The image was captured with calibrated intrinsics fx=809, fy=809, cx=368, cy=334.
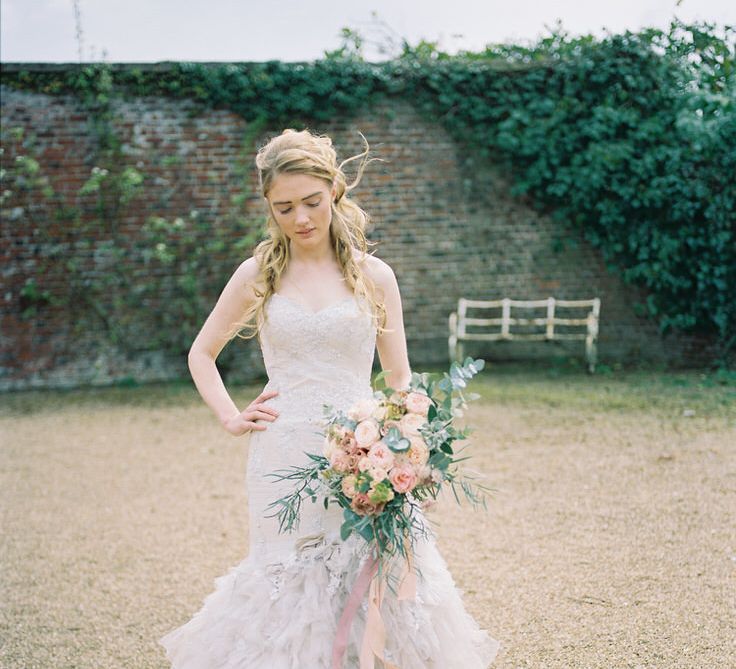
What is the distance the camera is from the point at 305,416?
2680mm

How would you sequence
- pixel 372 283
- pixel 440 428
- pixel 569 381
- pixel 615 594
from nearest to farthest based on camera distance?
pixel 440 428 < pixel 372 283 < pixel 615 594 < pixel 569 381

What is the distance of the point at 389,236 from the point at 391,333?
315 inches

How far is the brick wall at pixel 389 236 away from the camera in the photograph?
10086 millimetres

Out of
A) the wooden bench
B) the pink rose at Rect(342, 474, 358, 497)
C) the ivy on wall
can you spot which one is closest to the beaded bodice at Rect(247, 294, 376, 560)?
the pink rose at Rect(342, 474, 358, 497)

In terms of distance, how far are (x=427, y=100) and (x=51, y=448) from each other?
6.40 meters

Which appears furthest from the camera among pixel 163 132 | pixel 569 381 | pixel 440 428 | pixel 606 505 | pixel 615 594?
pixel 163 132

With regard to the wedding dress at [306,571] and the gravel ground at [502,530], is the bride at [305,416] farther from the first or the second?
the gravel ground at [502,530]

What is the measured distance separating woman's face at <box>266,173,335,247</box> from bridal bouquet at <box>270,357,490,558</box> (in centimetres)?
64

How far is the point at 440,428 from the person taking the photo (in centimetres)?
223

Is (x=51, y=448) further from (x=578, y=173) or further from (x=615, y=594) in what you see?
(x=578, y=173)

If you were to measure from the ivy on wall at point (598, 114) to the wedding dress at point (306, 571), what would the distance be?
810cm

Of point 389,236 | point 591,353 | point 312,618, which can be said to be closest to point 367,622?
point 312,618

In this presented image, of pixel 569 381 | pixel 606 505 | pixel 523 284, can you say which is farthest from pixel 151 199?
pixel 606 505

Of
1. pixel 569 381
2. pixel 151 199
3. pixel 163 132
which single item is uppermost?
pixel 163 132
